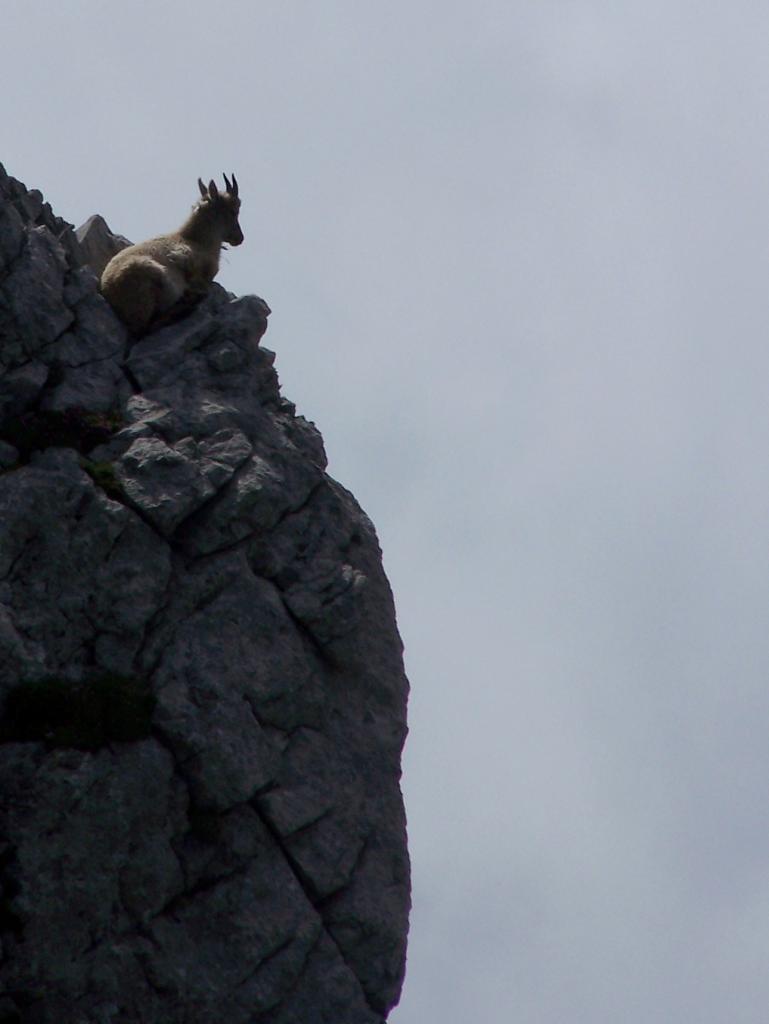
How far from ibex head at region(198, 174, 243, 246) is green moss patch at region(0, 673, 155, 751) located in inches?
520

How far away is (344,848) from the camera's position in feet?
80.6

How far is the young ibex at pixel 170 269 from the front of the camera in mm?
29281

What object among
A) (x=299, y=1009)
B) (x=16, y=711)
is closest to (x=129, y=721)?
(x=16, y=711)

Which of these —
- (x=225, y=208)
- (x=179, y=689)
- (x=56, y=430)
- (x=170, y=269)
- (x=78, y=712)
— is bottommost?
(x=78, y=712)

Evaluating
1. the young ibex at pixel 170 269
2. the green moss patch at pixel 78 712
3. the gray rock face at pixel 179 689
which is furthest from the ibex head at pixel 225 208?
the green moss patch at pixel 78 712

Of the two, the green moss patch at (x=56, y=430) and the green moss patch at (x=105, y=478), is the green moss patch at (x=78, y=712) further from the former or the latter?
the green moss patch at (x=56, y=430)

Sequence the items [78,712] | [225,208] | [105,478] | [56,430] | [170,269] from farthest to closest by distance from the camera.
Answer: [225,208] → [170,269] → [56,430] → [105,478] → [78,712]

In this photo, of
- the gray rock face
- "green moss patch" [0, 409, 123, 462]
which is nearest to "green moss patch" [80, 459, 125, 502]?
the gray rock face

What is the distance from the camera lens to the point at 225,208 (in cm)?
3375

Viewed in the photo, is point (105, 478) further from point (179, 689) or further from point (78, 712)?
point (78, 712)

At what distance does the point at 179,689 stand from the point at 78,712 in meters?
1.77

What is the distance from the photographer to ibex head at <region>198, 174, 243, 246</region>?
110 ft

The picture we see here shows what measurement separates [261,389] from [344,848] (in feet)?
30.6

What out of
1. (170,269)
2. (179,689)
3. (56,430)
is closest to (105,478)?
(56,430)
